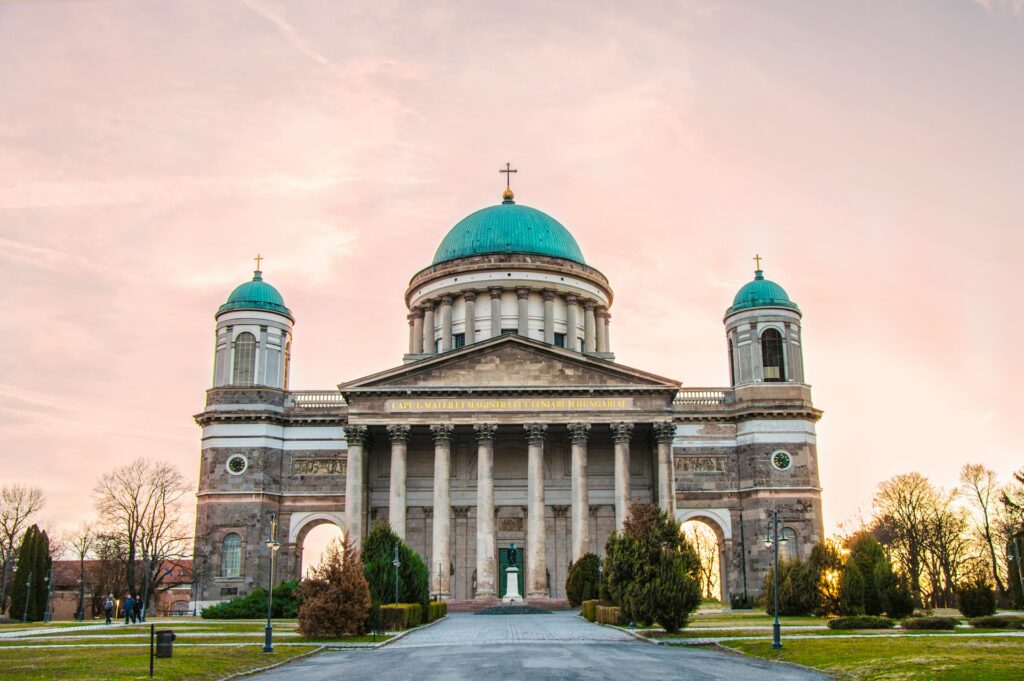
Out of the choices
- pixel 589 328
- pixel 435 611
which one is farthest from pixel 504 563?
pixel 589 328

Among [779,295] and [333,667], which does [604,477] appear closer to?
[779,295]

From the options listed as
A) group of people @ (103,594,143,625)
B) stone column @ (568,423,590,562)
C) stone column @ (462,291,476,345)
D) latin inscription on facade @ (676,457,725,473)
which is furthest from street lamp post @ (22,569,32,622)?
latin inscription on facade @ (676,457,725,473)

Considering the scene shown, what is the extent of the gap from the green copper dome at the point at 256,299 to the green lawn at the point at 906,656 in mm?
41408

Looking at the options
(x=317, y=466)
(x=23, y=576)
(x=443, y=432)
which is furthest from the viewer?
(x=23, y=576)

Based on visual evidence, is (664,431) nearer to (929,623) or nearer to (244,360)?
(929,623)

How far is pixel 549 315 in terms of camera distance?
6725 cm

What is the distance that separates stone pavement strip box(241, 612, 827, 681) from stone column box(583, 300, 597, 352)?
112 ft

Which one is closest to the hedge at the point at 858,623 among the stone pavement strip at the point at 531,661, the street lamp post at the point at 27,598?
the stone pavement strip at the point at 531,661

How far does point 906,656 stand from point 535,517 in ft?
101

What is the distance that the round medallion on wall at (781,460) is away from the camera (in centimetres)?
5978

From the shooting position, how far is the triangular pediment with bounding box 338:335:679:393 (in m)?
54.5

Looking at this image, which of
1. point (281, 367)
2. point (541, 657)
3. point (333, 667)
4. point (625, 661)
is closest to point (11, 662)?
point (333, 667)

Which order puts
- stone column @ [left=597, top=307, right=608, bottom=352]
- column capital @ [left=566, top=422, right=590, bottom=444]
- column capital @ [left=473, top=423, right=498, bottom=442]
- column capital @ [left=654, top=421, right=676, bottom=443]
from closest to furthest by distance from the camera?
column capital @ [left=473, top=423, right=498, bottom=442] → column capital @ [left=566, top=422, right=590, bottom=444] → column capital @ [left=654, top=421, right=676, bottom=443] → stone column @ [left=597, top=307, right=608, bottom=352]

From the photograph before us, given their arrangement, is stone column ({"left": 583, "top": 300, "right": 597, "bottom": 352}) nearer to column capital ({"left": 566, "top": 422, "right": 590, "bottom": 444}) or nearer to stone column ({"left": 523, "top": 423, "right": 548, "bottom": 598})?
column capital ({"left": 566, "top": 422, "right": 590, "bottom": 444})
